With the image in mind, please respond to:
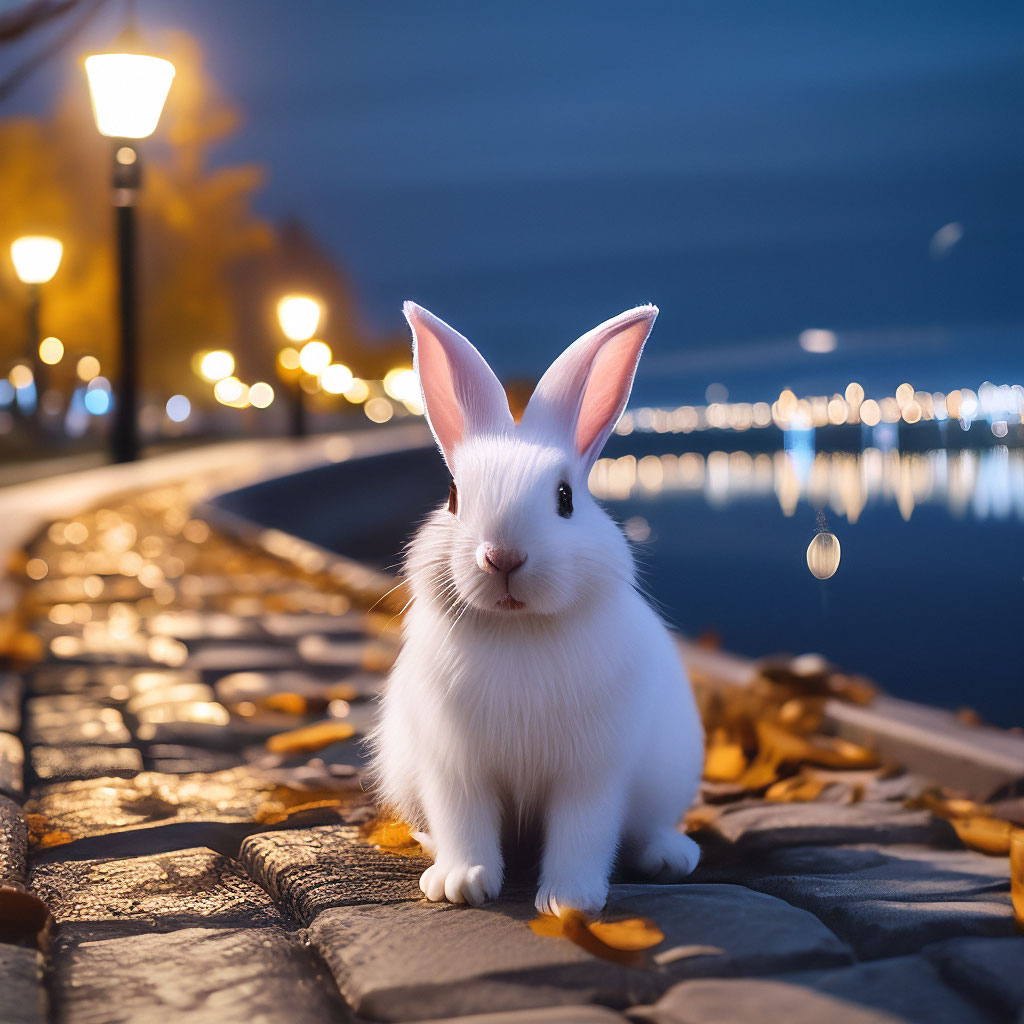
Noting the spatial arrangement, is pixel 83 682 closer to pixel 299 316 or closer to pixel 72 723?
pixel 72 723

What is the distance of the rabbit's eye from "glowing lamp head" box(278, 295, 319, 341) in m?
22.8

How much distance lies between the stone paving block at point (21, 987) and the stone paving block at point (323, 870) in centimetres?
53

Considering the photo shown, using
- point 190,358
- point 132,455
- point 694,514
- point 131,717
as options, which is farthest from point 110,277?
point 131,717

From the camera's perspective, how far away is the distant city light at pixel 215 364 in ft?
163

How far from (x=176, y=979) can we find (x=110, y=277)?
3403cm

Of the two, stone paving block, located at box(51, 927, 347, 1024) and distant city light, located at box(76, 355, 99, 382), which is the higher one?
distant city light, located at box(76, 355, 99, 382)

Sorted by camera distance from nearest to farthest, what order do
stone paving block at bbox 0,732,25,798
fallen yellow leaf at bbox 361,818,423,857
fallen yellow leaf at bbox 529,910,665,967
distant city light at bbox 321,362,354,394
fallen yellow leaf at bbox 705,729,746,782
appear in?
fallen yellow leaf at bbox 529,910,665,967 → fallen yellow leaf at bbox 361,818,423,857 → stone paving block at bbox 0,732,25,798 → fallen yellow leaf at bbox 705,729,746,782 → distant city light at bbox 321,362,354,394

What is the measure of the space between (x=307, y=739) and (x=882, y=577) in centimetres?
2028

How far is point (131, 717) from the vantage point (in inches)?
172

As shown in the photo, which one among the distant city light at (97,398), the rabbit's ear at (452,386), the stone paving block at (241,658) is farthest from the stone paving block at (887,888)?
the distant city light at (97,398)

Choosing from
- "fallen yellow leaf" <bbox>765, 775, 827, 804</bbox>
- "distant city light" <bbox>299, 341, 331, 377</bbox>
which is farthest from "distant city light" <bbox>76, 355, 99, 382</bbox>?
"fallen yellow leaf" <bbox>765, 775, 827, 804</bbox>

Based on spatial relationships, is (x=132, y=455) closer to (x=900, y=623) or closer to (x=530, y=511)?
(x=900, y=623)

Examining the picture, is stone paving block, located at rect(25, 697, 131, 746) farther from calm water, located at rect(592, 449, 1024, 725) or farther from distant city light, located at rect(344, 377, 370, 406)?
distant city light, located at rect(344, 377, 370, 406)

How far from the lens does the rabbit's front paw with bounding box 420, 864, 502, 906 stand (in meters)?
2.42
